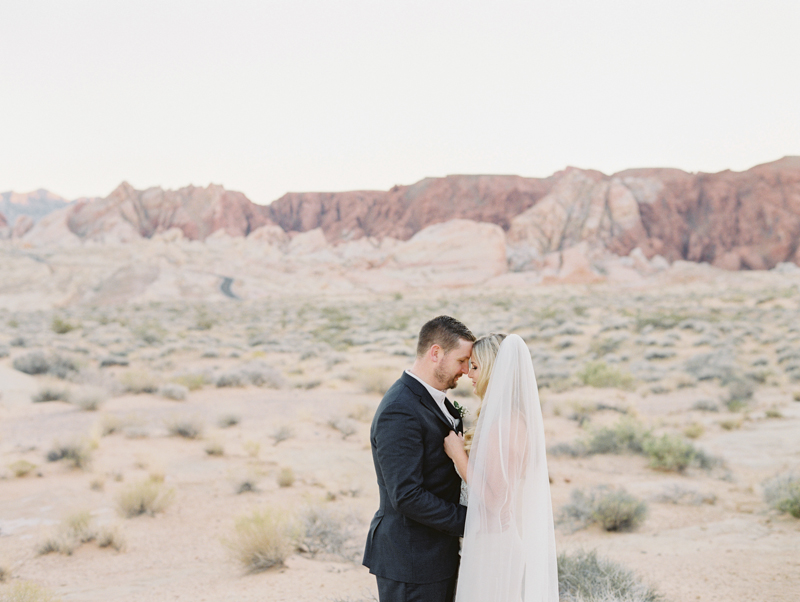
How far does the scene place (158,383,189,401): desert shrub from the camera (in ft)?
40.2

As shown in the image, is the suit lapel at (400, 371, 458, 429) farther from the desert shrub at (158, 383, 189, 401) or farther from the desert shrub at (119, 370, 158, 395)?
the desert shrub at (119, 370, 158, 395)

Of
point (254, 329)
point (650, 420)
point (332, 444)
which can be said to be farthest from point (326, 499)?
point (254, 329)

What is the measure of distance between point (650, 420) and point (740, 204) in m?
81.8

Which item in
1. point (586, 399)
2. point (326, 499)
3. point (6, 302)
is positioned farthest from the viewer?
point (6, 302)

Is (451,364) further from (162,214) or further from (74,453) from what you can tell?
(162,214)

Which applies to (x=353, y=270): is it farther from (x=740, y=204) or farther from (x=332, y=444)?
(x=332, y=444)

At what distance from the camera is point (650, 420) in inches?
423

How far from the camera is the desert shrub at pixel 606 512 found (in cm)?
601

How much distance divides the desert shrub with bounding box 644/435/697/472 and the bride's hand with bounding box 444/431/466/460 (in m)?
6.83

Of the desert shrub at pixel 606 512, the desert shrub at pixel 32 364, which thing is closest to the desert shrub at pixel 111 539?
the desert shrub at pixel 606 512

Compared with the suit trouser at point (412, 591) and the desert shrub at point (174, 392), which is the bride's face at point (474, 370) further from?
the desert shrub at point (174, 392)

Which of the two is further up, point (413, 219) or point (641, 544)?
point (413, 219)

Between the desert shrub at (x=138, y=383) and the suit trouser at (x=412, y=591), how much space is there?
11.9 m

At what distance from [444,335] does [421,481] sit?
1.97 feet
